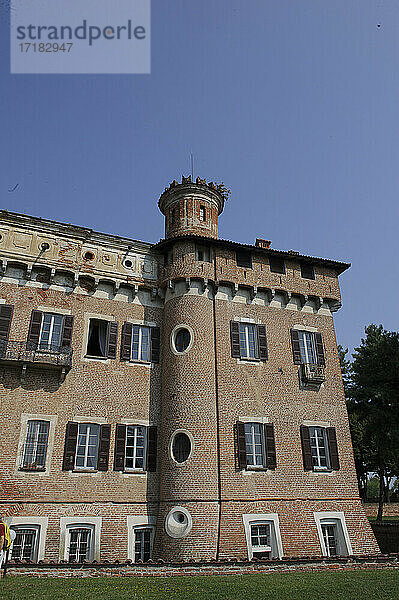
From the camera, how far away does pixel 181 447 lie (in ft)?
65.5

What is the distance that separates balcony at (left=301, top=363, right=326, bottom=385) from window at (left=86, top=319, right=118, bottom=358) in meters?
9.52

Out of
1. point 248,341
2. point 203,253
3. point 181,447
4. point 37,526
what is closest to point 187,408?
point 181,447

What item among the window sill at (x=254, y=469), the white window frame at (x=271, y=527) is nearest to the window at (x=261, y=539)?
the white window frame at (x=271, y=527)

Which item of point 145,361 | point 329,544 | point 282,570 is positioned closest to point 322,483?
point 329,544

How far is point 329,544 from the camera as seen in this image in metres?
20.1

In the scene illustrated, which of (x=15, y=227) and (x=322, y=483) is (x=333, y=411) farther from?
(x=15, y=227)

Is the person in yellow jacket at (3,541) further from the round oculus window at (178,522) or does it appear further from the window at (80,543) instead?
the round oculus window at (178,522)

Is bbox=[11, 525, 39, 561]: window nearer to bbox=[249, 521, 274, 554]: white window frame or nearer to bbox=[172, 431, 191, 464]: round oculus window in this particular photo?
bbox=[172, 431, 191, 464]: round oculus window

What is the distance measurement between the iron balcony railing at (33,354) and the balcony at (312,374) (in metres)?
11.4

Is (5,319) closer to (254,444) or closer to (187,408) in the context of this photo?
(187,408)

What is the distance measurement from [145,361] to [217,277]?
18.4ft

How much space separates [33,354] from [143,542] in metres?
9.25

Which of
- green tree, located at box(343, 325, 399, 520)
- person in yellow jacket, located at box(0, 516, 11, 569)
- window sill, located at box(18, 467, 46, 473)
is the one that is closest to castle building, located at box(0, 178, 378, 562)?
window sill, located at box(18, 467, 46, 473)

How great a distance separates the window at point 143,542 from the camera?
18.6 metres
